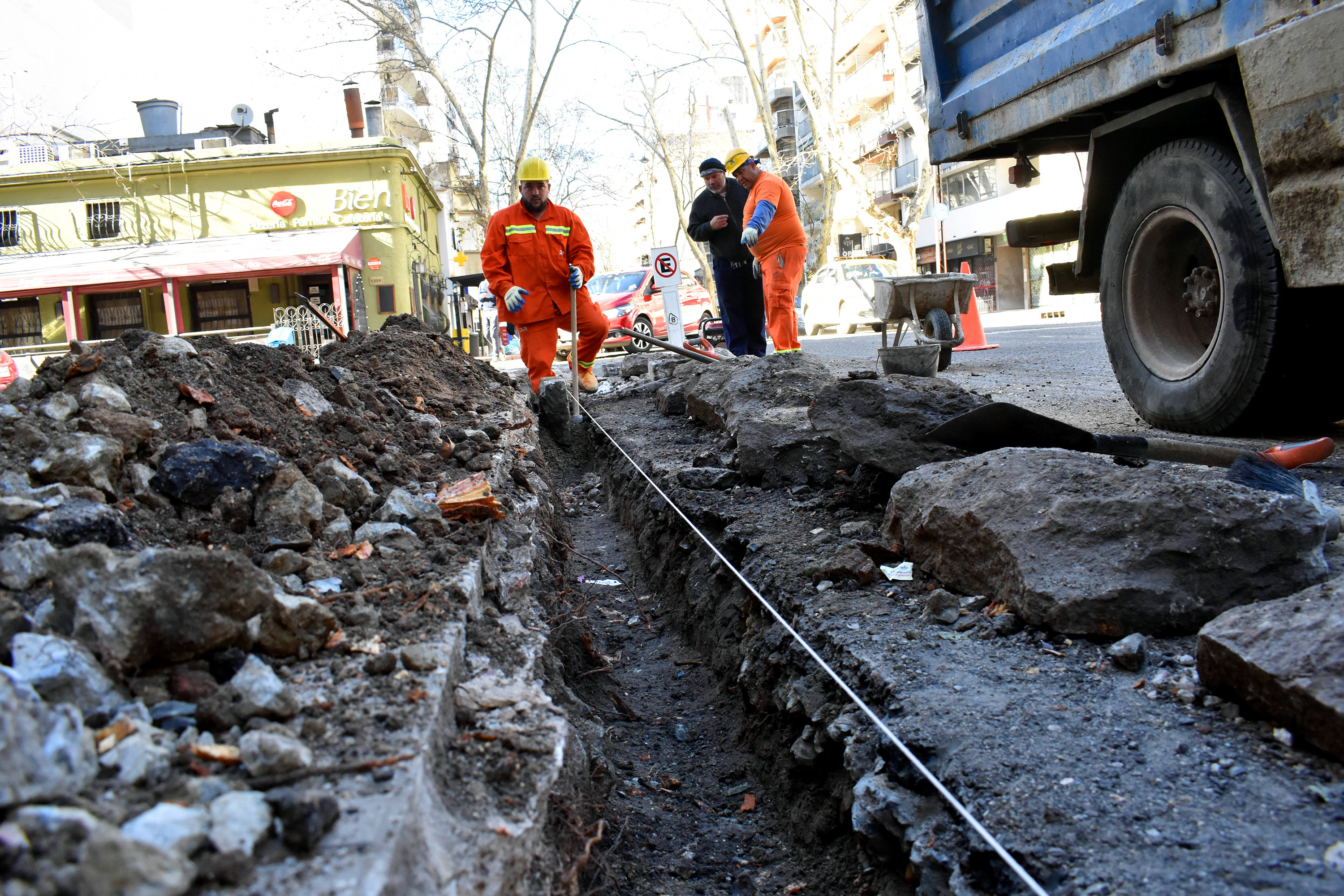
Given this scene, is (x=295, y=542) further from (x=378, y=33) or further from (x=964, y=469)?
(x=378, y=33)

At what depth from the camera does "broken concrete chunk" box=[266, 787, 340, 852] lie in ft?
4.33

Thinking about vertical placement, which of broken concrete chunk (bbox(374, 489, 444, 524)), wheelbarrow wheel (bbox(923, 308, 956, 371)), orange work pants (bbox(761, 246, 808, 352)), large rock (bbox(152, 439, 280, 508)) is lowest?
broken concrete chunk (bbox(374, 489, 444, 524))

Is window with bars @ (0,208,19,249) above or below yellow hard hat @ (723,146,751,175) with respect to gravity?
above

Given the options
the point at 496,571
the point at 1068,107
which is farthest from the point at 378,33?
the point at 496,571

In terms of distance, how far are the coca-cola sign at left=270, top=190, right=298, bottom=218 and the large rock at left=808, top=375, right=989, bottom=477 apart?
2331 cm

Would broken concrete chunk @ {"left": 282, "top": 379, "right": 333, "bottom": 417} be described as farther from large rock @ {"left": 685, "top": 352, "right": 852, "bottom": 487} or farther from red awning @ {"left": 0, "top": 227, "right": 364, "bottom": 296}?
red awning @ {"left": 0, "top": 227, "right": 364, "bottom": 296}

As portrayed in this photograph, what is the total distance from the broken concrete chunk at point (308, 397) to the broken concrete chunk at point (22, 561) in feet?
5.64

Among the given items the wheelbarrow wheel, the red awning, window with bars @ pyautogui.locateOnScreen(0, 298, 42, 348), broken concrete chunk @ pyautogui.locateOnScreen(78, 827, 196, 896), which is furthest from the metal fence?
broken concrete chunk @ pyautogui.locateOnScreen(78, 827, 196, 896)

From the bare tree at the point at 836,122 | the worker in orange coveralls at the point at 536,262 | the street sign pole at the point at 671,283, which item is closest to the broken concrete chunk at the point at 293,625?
the worker in orange coveralls at the point at 536,262

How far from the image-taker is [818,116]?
20156 millimetres

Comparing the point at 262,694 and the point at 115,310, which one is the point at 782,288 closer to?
the point at 262,694

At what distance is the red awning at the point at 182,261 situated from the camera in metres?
21.6

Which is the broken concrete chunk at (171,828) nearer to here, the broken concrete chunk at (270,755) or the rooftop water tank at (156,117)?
the broken concrete chunk at (270,755)

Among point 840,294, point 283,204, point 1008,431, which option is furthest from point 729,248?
point 283,204
